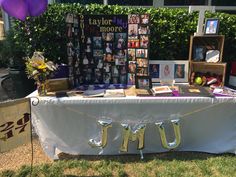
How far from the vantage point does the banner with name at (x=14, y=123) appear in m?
2.49

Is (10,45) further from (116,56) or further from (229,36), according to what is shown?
(229,36)

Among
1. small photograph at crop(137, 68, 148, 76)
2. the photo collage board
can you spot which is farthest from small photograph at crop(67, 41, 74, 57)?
small photograph at crop(137, 68, 148, 76)

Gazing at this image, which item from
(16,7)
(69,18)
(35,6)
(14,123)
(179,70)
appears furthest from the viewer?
(179,70)

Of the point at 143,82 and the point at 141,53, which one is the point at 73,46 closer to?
the point at 141,53

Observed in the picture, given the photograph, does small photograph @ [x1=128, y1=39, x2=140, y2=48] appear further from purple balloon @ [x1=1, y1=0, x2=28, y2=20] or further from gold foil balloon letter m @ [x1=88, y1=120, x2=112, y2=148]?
purple balloon @ [x1=1, y1=0, x2=28, y2=20]

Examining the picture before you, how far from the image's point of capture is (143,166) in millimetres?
3047

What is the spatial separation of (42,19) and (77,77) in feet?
3.90

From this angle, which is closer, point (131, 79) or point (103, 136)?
point (103, 136)

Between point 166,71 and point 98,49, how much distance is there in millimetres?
880

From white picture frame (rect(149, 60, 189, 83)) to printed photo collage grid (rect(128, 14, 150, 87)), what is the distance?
222mm

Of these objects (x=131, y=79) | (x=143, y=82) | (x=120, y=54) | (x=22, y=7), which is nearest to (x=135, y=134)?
(x=143, y=82)

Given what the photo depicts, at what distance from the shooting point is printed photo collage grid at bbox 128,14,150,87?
340cm

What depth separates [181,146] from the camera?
3.29 metres

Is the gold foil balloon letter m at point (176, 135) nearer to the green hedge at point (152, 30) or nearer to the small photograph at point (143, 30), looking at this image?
the small photograph at point (143, 30)
